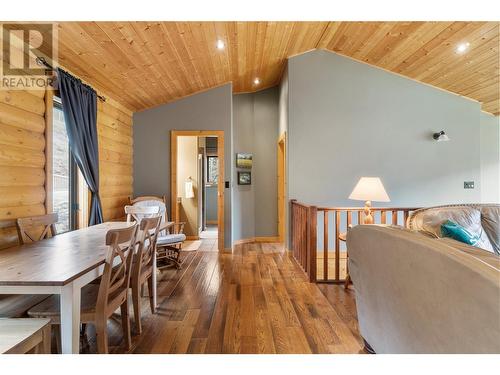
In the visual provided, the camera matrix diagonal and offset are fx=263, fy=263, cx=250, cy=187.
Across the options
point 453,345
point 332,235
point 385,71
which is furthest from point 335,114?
point 453,345

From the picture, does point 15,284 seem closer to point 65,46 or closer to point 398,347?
point 398,347

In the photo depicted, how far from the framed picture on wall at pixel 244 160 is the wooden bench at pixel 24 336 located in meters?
4.31

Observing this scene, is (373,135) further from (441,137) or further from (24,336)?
(24,336)

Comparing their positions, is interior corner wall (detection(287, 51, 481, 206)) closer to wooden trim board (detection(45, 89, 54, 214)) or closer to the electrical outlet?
the electrical outlet

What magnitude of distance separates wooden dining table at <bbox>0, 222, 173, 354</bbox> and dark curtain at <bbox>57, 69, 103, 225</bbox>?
4.42 ft

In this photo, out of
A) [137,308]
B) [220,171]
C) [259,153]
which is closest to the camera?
[137,308]

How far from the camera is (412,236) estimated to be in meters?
1.23

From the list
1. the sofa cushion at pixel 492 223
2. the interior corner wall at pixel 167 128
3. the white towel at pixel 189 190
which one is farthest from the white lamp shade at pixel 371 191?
the white towel at pixel 189 190

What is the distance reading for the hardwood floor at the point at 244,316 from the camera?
6.26 feet

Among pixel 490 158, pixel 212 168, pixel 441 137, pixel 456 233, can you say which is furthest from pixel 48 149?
pixel 490 158

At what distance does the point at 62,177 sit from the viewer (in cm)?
302

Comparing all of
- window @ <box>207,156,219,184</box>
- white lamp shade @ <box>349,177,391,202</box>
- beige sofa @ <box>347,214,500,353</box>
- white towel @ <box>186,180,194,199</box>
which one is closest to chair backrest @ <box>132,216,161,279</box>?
beige sofa @ <box>347,214,500,353</box>

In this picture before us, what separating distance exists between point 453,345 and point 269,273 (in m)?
2.64

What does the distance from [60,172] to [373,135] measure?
445 cm
